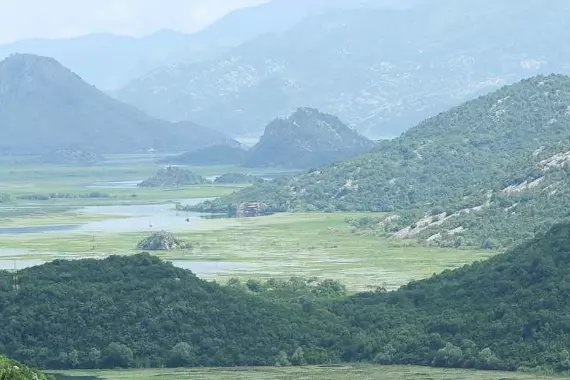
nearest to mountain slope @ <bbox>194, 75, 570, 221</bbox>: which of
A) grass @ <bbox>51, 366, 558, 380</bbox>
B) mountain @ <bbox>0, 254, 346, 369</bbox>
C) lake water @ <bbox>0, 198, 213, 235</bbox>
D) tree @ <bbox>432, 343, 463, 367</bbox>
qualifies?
lake water @ <bbox>0, 198, 213, 235</bbox>

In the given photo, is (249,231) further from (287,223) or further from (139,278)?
(139,278)

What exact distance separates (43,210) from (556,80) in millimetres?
57620

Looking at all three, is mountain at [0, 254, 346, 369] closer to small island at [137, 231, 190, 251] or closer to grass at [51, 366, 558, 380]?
grass at [51, 366, 558, 380]

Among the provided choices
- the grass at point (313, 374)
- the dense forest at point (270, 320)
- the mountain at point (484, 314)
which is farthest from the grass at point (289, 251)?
the grass at point (313, 374)

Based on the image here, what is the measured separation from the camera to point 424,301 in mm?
95375

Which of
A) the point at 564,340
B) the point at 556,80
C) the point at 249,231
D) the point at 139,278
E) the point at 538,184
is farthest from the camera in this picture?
the point at 556,80

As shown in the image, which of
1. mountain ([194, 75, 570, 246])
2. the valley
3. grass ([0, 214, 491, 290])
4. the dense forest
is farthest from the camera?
mountain ([194, 75, 570, 246])

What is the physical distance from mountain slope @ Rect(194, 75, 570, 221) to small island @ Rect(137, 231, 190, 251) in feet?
130

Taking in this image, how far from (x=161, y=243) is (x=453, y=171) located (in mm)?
55699

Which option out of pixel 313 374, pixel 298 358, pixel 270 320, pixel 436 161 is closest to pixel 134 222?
pixel 436 161

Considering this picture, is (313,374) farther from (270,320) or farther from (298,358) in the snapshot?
(270,320)

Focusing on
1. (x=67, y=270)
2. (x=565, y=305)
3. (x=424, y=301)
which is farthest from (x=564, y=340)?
(x=67, y=270)

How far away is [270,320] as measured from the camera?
8962cm

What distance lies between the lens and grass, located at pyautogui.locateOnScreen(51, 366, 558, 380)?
8000cm
